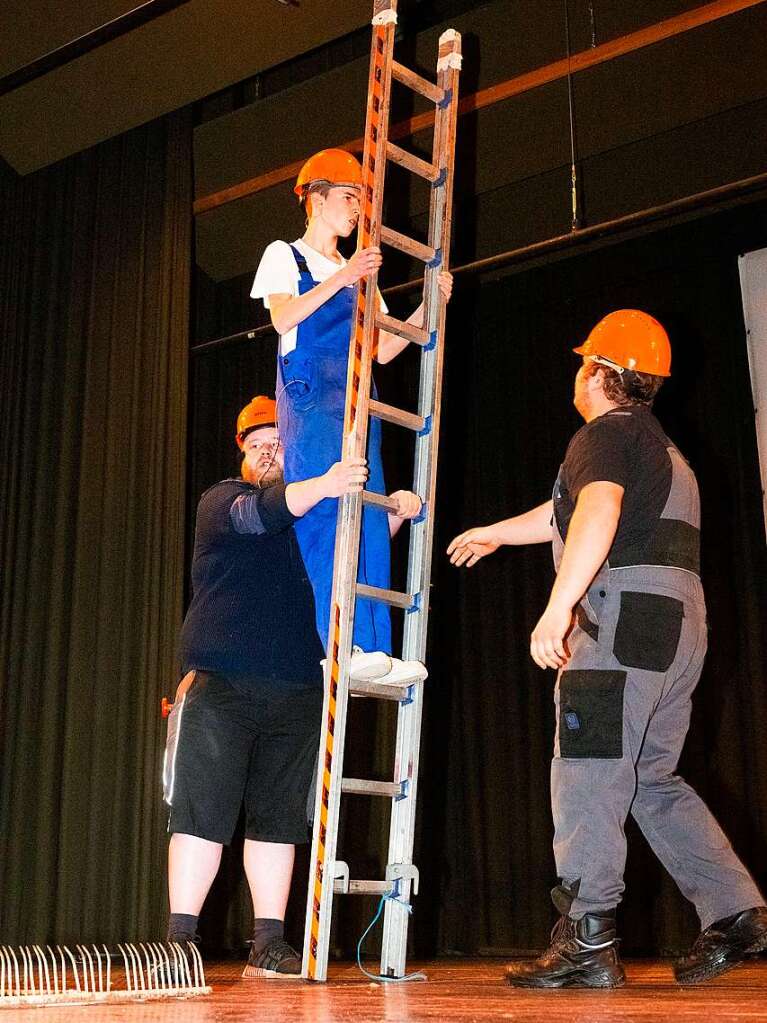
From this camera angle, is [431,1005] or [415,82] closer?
[431,1005]

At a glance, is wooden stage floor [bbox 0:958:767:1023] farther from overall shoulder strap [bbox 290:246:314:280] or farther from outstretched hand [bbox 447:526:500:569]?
overall shoulder strap [bbox 290:246:314:280]

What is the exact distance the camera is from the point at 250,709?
3217mm

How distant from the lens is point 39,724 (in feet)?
22.2

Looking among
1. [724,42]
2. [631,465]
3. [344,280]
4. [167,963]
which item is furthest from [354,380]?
[724,42]

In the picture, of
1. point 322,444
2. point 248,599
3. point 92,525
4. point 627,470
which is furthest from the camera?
point 92,525

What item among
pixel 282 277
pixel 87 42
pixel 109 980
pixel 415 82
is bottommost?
pixel 109 980

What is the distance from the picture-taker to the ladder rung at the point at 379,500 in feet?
9.59

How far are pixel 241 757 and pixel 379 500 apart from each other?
2.69 feet

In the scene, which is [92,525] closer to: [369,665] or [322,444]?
[322,444]

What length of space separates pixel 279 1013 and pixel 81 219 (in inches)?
232

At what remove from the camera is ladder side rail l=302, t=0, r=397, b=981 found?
2.75 meters

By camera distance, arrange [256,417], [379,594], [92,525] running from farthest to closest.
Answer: [92,525], [256,417], [379,594]

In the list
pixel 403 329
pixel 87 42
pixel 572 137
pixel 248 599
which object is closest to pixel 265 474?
pixel 248 599

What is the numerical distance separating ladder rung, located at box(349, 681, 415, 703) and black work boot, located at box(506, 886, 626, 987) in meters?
0.67
